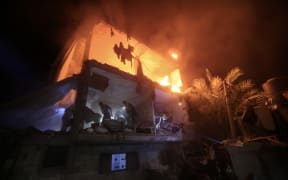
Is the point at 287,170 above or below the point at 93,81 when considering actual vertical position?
below

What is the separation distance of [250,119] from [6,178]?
8669mm

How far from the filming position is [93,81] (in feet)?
22.7

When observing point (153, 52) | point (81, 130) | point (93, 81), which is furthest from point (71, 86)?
point (153, 52)

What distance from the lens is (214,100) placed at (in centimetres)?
1055

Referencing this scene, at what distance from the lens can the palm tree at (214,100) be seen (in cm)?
951

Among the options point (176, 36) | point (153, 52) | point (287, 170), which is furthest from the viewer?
point (176, 36)

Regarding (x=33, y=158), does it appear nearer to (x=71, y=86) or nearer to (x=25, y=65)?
(x=71, y=86)

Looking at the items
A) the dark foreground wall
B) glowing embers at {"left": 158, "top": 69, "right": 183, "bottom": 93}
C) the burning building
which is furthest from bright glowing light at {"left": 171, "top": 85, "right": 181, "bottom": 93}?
the dark foreground wall

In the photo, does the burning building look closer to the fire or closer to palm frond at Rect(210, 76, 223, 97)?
the fire

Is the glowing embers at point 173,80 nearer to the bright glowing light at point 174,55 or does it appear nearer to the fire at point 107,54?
the fire at point 107,54

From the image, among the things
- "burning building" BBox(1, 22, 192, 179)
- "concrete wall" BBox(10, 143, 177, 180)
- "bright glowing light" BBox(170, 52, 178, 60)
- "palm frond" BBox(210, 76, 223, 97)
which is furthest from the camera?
"bright glowing light" BBox(170, 52, 178, 60)

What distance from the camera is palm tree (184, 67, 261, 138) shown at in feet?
31.2

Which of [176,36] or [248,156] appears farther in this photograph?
[176,36]

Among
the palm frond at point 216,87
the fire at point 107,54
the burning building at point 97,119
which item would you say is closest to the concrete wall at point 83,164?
the burning building at point 97,119
